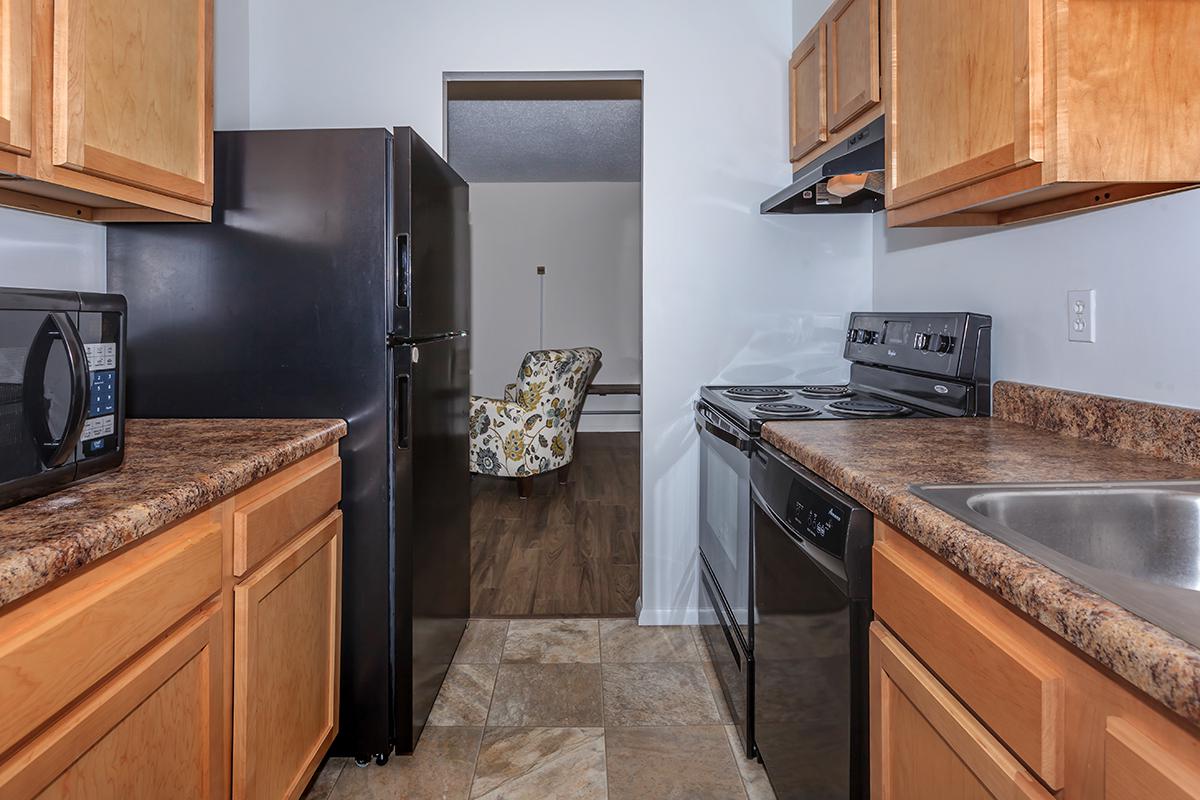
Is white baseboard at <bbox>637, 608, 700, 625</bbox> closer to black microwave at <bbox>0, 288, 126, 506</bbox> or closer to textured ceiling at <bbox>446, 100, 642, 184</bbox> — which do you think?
black microwave at <bbox>0, 288, 126, 506</bbox>

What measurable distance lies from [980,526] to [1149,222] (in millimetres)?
859

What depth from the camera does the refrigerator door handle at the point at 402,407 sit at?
1841 millimetres

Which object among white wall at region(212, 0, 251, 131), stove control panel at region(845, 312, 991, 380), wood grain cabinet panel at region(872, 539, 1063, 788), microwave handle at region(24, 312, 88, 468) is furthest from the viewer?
white wall at region(212, 0, 251, 131)

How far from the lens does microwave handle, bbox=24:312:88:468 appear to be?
0.97 m

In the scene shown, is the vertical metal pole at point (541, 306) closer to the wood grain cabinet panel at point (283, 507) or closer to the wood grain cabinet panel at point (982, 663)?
the wood grain cabinet panel at point (283, 507)

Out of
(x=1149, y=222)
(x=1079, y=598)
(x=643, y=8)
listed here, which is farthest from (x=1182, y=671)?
(x=643, y=8)

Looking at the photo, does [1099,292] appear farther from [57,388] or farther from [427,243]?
[57,388]

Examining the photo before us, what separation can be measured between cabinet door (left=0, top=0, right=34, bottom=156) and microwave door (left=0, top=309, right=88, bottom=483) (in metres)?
0.37

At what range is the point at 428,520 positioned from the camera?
2088 mm

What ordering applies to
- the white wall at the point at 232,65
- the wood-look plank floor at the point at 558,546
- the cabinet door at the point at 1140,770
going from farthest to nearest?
1. the wood-look plank floor at the point at 558,546
2. the white wall at the point at 232,65
3. the cabinet door at the point at 1140,770

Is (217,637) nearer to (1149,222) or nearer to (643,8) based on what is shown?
(1149,222)

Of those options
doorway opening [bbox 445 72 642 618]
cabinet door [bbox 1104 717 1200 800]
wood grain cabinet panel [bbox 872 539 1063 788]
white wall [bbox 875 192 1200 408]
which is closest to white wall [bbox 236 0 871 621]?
doorway opening [bbox 445 72 642 618]

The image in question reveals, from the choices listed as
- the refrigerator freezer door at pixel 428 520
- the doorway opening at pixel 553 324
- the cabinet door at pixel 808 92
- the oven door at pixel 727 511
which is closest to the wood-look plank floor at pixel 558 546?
the doorway opening at pixel 553 324

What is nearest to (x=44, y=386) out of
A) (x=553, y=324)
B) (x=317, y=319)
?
(x=317, y=319)
